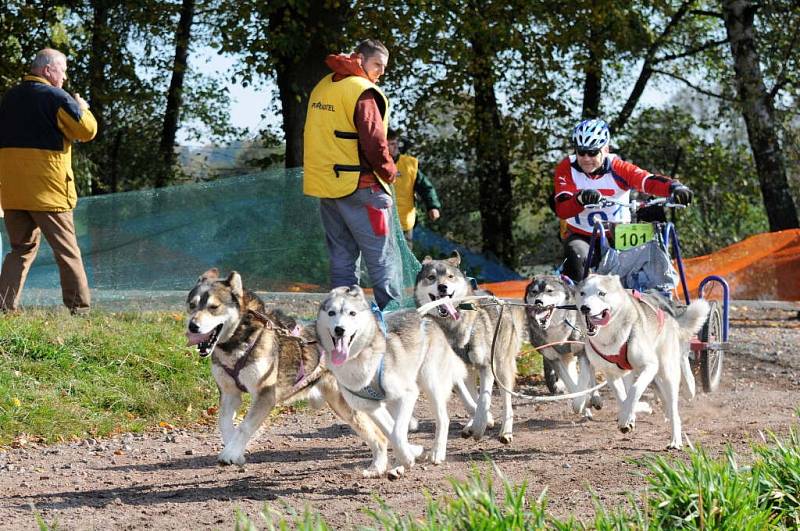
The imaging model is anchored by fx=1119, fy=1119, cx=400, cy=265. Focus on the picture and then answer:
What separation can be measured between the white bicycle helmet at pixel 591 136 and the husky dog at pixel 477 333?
3.87ft

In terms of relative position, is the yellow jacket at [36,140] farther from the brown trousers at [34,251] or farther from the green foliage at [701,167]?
the green foliage at [701,167]

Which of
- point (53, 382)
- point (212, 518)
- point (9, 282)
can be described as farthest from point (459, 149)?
point (212, 518)

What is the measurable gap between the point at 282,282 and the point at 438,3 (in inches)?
233

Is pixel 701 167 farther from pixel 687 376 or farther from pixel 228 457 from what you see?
pixel 228 457

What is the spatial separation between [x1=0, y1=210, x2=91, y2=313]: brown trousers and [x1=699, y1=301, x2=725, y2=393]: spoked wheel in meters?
5.02

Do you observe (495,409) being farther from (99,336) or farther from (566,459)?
(99,336)

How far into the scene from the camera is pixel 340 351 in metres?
5.54

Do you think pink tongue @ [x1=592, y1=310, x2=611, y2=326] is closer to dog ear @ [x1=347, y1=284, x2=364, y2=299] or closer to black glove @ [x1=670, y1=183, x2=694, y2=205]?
black glove @ [x1=670, y1=183, x2=694, y2=205]

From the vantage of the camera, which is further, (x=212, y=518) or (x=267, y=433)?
(x=267, y=433)

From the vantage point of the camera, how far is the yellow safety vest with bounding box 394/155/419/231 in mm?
11523

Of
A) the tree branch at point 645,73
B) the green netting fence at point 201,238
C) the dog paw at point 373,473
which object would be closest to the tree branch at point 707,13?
the tree branch at point 645,73

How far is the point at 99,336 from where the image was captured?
839cm

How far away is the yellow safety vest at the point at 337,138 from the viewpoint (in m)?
7.69

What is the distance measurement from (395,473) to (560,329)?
2.23 m
